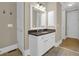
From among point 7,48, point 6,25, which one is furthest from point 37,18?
point 7,48

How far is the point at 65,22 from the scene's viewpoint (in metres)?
6.00

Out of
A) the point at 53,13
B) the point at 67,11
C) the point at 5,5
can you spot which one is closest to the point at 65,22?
the point at 67,11

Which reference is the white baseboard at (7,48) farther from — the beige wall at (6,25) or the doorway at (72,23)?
the doorway at (72,23)

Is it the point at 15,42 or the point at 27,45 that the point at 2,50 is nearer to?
the point at 15,42

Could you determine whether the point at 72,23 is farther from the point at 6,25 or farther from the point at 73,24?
the point at 6,25

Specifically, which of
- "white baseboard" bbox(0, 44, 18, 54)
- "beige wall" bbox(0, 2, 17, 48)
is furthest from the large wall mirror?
"white baseboard" bbox(0, 44, 18, 54)

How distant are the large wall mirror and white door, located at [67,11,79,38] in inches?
87.7

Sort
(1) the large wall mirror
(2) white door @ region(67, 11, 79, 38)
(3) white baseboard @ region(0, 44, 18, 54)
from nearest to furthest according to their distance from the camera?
(3) white baseboard @ region(0, 44, 18, 54), (1) the large wall mirror, (2) white door @ region(67, 11, 79, 38)

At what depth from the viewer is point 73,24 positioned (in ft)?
19.0

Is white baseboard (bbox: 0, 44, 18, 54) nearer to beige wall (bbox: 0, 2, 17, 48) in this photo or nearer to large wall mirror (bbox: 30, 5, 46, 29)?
beige wall (bbox: 0, 2, 17, 48)

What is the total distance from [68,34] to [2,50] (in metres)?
4.40

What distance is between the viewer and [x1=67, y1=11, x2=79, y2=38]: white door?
546 cm

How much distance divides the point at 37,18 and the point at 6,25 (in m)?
1.15

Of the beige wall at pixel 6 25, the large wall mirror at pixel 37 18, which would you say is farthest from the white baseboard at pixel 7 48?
the large wall mirror at pixel 37 18
